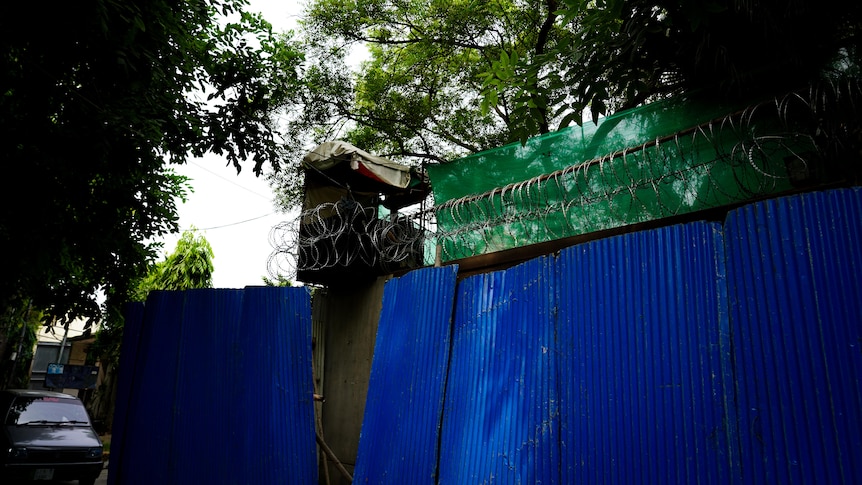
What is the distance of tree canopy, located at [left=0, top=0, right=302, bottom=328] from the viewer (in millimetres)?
5250

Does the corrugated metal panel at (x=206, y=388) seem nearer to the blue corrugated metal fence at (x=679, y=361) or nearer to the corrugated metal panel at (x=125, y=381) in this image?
the corrugated metal panel at (x=125, y=381)

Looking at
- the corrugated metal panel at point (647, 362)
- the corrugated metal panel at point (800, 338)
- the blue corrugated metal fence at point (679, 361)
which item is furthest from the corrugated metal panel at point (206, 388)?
the corrugated metal panel at point (800, 338)

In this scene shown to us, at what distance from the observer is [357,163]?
28.2ft

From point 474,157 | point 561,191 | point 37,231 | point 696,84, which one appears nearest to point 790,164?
point 696,84

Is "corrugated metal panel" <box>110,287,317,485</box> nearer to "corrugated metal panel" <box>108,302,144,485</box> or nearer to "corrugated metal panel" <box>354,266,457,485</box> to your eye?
"corrugated metal panel" <box>108,302,144,485</box>

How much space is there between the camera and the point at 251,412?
4.93 m

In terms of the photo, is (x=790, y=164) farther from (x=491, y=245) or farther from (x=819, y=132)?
(x=491, y=245)

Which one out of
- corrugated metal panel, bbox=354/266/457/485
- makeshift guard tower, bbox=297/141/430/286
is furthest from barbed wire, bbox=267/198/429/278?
corrugated metal panel, bbox=354/266/457/485

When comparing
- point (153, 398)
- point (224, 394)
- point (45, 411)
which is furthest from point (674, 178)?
point (45, 411)

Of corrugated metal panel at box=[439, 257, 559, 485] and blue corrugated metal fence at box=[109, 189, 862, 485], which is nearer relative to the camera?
blue corrugated metal fence at box=[109, 189, 862, 485]

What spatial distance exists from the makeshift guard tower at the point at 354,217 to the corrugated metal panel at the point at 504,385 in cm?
344

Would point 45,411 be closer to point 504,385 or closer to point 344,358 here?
point 344,358

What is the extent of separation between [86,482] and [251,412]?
6.14 m

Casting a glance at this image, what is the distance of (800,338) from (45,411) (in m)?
11.3
